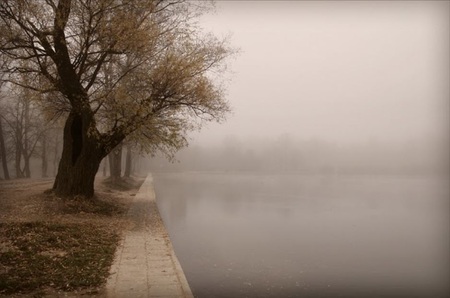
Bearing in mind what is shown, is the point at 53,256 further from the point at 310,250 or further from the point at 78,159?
the point at 310,250

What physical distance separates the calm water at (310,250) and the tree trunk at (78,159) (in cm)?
388

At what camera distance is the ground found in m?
6.59

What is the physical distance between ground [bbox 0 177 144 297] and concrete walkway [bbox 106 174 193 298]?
25cm

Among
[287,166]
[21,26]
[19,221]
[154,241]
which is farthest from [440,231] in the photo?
[287,166]

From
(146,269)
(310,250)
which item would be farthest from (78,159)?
(310,250)

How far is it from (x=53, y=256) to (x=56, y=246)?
0.89 meters

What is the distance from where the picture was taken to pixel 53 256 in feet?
26.9

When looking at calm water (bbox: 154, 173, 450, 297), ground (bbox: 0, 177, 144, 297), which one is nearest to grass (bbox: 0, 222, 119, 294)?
ground (bbox: 0, 177, 144, 297)

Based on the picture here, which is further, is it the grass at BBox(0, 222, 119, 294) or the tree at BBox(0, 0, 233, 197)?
the tree at BBox(0, 0, 233, 197)

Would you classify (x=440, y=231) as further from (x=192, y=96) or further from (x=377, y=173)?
(x=377, y=173)

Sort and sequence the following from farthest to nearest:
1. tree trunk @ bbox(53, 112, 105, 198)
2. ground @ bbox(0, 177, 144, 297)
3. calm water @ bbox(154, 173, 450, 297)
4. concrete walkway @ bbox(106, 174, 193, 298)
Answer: tree trunk @ bbox(53, 112, 105, 198), calm water @ bbox(154, 173, 450, 297), concrete walkway @ bbox(106, 174, 193, 298), ground @ bbox(0, 177, 144, 297)

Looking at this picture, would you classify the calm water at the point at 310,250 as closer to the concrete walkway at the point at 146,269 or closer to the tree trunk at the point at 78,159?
the concrete walkway at the point at 146,269

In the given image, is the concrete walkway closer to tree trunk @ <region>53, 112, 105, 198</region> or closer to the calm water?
the calm water

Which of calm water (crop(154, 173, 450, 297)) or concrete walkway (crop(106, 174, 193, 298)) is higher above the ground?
concrete walkway (crop(106, 174, 193, 298))
